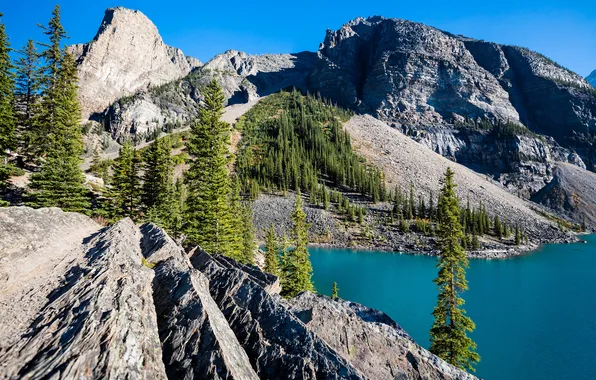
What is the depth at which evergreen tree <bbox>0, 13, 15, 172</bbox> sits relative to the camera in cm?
2325

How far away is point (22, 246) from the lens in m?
9.72

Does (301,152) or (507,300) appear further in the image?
(301,152)

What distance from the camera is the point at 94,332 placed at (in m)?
5.60

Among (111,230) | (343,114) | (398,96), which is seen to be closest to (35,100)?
(111,230)

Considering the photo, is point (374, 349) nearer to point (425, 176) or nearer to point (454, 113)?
point (425, 176)

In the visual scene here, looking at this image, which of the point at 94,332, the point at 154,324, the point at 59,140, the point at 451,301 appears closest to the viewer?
the point at 94,332

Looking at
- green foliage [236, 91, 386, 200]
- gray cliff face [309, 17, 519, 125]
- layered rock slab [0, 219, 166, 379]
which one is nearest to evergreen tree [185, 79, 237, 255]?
layered rock slab [0, 219, 166, 379]

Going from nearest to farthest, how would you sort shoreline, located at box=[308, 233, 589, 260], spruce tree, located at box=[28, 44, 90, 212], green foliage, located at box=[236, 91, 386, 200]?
spruce tree, located at box=[28, 44, 90, 212] < shoreline, located at box=[308, 233, 589, 260] < green foliage, located at box=[236, 91, 386, 200]

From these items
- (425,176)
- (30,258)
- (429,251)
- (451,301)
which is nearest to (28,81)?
(30,258)

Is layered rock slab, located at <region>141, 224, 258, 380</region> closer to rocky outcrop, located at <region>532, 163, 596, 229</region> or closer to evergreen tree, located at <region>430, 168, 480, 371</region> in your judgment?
evergreen tree, located at <region>430, 168, 480, 371</region>

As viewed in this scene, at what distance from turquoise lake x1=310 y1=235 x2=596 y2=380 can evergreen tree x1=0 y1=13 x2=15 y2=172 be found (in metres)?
37.6

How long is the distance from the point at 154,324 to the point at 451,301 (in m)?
18.2

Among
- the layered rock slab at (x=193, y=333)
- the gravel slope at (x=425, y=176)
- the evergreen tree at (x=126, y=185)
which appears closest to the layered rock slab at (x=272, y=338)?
the layered rock slab at (x=193, y=333)

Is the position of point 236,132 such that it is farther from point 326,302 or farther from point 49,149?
point 326,302
